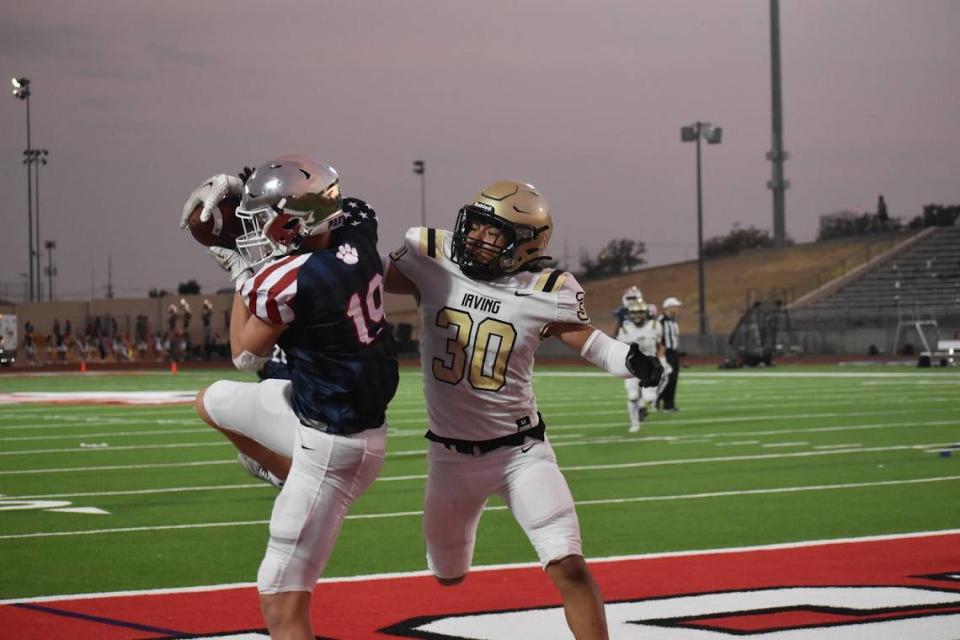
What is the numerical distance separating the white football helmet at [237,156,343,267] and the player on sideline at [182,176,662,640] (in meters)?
0.69

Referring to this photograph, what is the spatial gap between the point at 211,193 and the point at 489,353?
1.16 m

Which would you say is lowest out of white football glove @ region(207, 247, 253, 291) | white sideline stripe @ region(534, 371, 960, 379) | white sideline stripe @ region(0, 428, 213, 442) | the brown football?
white sideline stripe @ region(0, 428, 213, 442)

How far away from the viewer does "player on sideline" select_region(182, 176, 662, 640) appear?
5.55 metres

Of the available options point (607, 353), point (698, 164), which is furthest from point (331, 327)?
point (698, 164)

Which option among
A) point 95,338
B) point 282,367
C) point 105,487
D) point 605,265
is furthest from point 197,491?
point 605,265

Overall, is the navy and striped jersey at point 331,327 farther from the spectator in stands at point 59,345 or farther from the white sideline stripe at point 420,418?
the spectator in stands at point 59,345

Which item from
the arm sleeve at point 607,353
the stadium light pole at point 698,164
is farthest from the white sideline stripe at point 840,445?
the stadium light pole at point 698,164

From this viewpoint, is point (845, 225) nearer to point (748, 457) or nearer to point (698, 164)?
point (698, 164)

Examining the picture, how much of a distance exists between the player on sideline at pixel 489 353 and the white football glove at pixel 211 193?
752mm

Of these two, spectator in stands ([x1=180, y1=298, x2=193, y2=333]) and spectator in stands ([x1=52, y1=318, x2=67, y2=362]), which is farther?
spectator in stands ([x1=180, y1=298, x2=193, y2=333])

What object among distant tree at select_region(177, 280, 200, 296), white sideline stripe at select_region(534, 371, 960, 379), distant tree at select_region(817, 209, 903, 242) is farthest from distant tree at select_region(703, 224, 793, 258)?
white sideline stripe at select_region(534, 371, 960, 379)

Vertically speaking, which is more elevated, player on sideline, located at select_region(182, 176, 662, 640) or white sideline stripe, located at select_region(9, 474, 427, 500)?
player on sideline, located at select_region(182, 176, 662, 640)

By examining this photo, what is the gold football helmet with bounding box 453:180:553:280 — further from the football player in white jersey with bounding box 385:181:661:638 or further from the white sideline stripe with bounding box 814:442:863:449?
the white sideline stripe with bounding box 814:442:863:449

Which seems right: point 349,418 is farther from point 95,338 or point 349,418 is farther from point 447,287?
point 95,338
